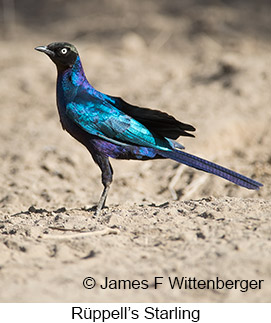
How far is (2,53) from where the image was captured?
36.4ft

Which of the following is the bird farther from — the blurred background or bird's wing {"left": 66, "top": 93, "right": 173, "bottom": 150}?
the blurred background

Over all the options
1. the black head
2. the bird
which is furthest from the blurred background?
the black head

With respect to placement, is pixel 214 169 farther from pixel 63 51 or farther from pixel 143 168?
pixel 143 168

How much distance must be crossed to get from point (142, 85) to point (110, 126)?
434 centimetres

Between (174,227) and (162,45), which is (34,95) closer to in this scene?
(162,45)

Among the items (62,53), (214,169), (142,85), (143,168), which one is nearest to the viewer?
(214,169)

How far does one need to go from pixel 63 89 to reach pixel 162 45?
593 centimetres

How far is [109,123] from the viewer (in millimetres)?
5285

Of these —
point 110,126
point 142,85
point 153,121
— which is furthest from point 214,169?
point 142,85

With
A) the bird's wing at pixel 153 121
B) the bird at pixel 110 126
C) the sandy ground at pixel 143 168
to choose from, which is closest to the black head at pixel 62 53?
the bird at pixel 110 126

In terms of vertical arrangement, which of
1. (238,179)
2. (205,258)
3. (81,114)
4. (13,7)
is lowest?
(205,258)

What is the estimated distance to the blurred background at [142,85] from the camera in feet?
22.7

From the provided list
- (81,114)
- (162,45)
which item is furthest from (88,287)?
(162,45)

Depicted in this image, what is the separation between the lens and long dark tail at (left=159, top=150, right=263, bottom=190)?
16.9ft
